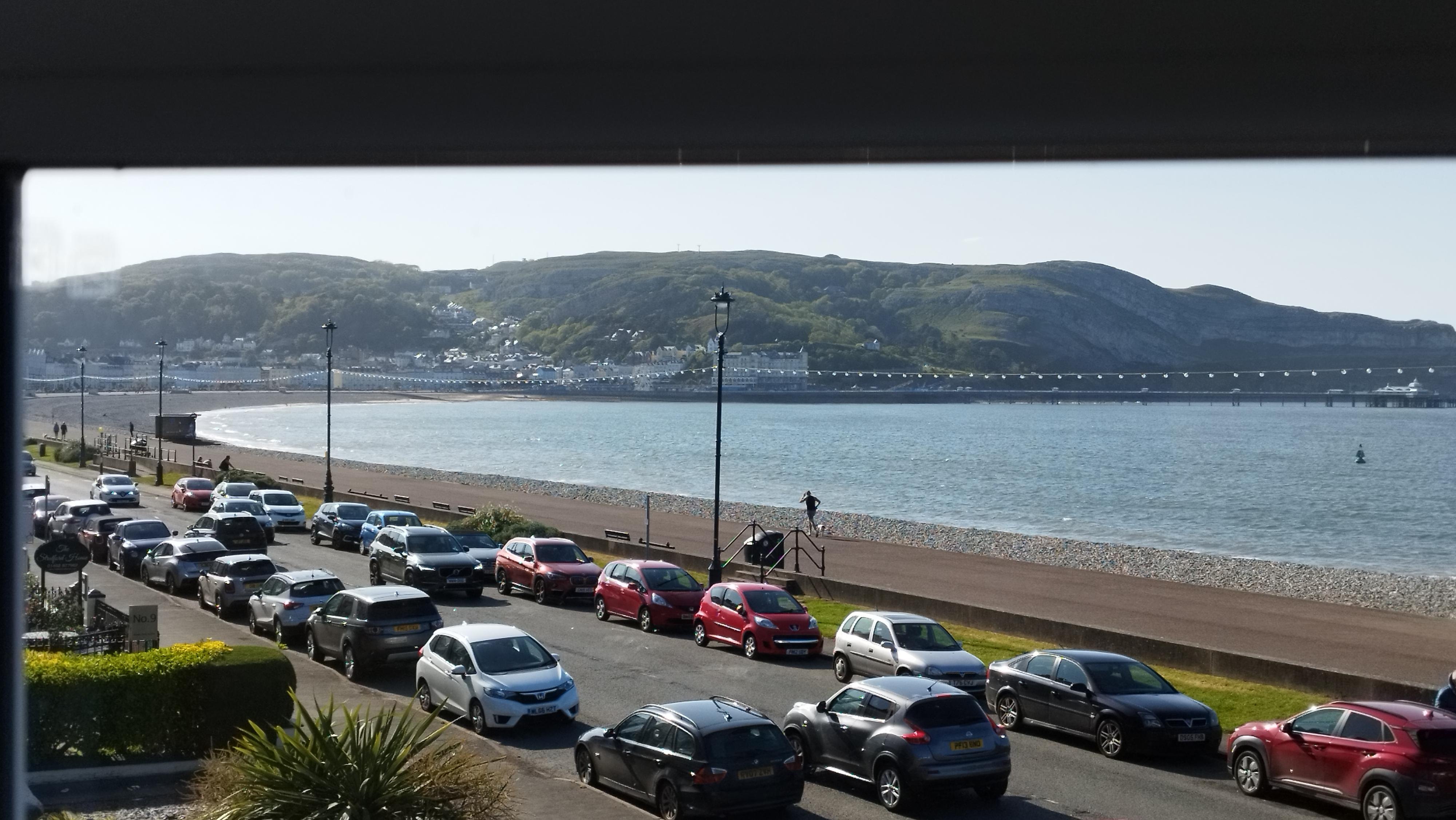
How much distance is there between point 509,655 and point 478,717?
938 mm

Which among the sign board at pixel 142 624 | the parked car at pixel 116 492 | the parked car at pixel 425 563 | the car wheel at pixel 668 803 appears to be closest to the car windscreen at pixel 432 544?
the parked car at pixel 425 563

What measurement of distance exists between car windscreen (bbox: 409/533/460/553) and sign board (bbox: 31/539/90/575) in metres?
8.97

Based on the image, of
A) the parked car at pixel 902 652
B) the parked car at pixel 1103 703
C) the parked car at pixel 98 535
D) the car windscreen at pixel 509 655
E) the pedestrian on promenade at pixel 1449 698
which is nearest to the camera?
the pedestrian on promenade at pixel 1449 698

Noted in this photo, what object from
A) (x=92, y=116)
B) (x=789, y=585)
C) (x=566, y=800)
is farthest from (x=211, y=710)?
(x=789, y=585)

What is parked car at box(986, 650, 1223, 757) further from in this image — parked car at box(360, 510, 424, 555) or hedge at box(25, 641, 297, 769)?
parked car at box(360, 510, 424, 555)

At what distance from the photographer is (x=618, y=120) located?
457 cm

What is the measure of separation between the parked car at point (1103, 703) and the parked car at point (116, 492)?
35.2 metres

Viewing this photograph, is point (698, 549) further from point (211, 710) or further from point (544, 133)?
point (544, 133)

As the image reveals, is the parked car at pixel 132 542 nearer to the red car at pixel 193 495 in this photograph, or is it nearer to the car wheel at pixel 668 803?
the red car at pixel 193 495

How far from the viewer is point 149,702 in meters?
12.6

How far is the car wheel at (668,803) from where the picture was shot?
38.1 feet

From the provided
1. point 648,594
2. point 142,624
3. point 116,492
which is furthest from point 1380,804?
point 116,492

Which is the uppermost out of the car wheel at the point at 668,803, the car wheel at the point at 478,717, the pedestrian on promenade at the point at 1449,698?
the pedestrian on promenade at the point at 1449,698

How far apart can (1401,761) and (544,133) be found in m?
10.6
